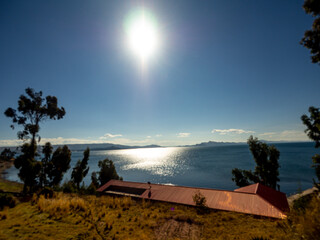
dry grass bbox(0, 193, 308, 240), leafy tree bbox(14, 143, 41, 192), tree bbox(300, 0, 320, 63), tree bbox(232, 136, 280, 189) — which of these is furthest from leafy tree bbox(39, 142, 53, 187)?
tree bbox(232, 136, 280, 189)

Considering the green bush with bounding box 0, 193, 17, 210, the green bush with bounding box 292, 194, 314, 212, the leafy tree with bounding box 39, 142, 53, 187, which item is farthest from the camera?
the leafy tree with bounding box 39, 142, 53, 187

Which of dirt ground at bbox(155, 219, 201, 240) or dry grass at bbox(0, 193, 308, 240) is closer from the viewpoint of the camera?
dry grass at bbox(0, 193, 308, 240)

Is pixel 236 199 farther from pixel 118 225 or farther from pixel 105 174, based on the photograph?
pixel 105 174

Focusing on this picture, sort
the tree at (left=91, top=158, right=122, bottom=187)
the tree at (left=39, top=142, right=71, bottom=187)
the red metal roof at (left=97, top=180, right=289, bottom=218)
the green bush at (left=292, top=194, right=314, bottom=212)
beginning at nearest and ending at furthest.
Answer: the green bush at (left=292, top=194, right=314, bottom=212)
the red metal roof at (left=97, top=180, right=289, bottom=218)
the tree at (left=39, top=142, right=71, bottom=187)
the tree at (left=91, top=158, right=122, bottom=187)

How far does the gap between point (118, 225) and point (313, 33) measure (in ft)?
57.2

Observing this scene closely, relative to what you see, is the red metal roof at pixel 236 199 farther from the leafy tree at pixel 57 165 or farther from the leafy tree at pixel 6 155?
the leafy tree at pixel 6 155

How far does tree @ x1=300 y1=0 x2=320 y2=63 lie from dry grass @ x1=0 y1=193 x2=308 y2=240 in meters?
11.7

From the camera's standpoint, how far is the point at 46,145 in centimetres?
2791

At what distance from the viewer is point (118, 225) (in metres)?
7.13

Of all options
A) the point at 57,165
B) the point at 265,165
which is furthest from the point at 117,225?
the point at 265,165

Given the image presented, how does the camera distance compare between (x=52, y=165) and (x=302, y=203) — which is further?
(x=52, y=165)

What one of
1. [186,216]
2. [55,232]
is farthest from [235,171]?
[55,232]

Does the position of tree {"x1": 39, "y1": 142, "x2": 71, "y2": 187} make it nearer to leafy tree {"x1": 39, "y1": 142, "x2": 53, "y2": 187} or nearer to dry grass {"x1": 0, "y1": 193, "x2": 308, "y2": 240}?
leafy tree {"x1": 39, "y1": 142, "x2": 53, "y2": 187}

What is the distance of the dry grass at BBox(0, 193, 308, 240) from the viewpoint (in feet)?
18.5
